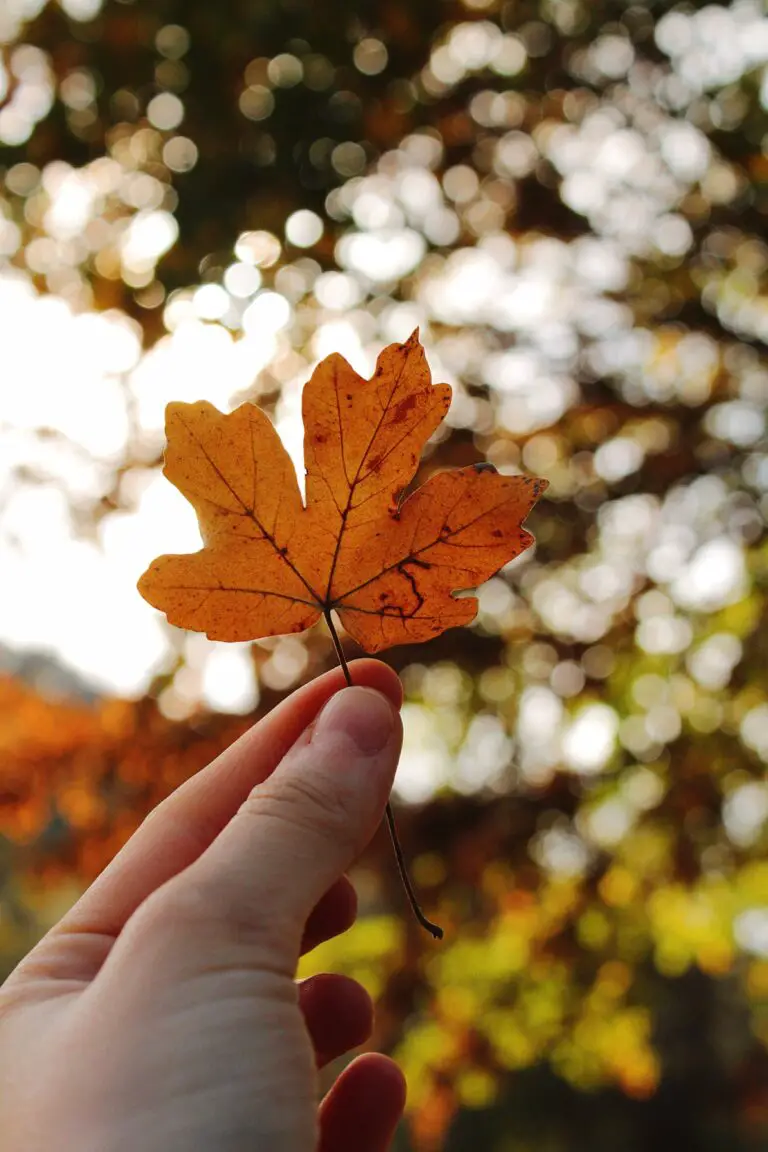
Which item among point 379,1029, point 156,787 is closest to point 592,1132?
point 379,1029

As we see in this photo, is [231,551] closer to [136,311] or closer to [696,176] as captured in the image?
[136,311]

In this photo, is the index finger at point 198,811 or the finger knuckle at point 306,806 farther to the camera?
the index finger at point 198,811

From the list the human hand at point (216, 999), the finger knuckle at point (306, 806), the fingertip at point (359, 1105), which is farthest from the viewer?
the fingertip at point (359, 1105)

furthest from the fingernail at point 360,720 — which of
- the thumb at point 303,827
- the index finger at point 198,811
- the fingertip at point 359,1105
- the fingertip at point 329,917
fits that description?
the fingertip at point 359,1105

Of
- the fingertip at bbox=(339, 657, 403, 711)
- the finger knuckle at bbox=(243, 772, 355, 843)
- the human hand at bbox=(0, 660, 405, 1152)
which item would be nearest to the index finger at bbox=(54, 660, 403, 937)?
the fingertip at bbox=(339, 657, 403, 711)

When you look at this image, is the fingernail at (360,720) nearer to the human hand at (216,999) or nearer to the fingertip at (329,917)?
the human hand at (216,999)

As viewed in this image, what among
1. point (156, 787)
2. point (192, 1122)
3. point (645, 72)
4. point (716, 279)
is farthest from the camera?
point (716, 279)
